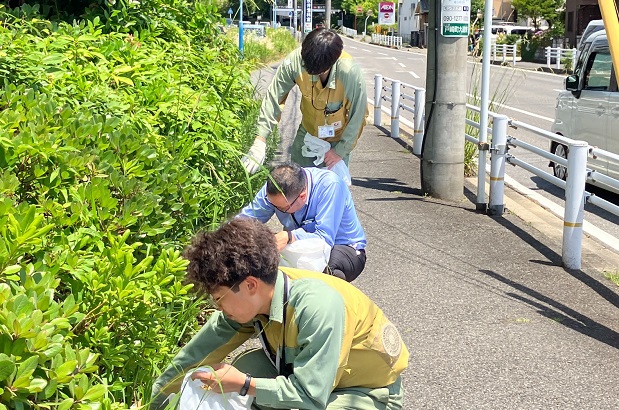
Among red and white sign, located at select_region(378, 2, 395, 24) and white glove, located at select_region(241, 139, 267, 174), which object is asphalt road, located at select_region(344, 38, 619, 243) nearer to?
white glove, located at select_region(241, 139, 267, 174)

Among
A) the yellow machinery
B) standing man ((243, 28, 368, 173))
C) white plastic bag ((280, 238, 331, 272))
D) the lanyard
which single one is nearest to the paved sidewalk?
white plastic bag ((280, 238, 331, 272))

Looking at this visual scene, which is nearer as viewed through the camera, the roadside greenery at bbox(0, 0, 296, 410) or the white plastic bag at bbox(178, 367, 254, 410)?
the roadside greenery at bbox(0, 0, 296, 410)

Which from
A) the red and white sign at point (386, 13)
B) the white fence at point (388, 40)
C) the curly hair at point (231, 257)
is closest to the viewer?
the curly hair at point (231, 257)

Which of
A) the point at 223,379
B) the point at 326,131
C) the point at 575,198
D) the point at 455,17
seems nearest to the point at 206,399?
the point at 223,379

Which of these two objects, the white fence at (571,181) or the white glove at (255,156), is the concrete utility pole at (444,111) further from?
the white glove at (255,156)

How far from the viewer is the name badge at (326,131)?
566cm

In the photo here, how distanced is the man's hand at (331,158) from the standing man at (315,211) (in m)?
Result: 1.16

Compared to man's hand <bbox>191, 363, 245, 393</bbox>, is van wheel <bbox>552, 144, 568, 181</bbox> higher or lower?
lower

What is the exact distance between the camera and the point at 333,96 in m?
5.61

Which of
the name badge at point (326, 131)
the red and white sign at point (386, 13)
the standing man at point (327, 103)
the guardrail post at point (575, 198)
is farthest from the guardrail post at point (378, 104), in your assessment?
the red and white sign at point (386, 13)

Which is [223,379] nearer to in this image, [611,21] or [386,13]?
[611,21]

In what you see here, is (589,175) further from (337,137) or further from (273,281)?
(273,281)

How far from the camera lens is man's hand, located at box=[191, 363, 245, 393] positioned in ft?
8.93

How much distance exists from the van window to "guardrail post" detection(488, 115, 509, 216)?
6.38ft
